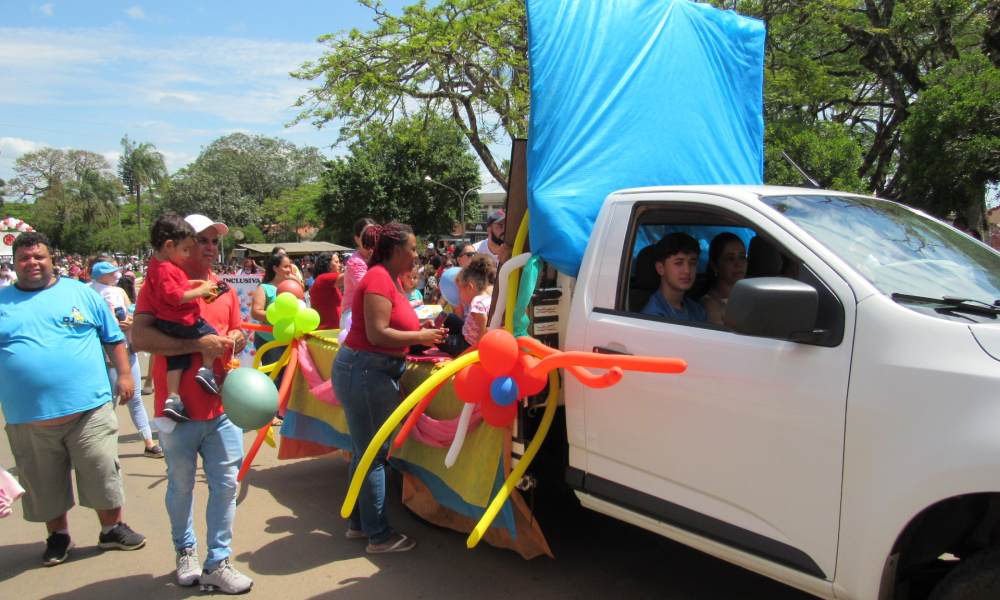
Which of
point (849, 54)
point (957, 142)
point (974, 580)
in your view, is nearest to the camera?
point (974, 580)

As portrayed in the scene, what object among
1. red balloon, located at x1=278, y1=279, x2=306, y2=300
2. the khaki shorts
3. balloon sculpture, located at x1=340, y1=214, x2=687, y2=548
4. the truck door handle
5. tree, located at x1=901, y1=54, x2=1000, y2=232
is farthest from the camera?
tree, located at x1=901, y1=54, x2=1000, y2=232

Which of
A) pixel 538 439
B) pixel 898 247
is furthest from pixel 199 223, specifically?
pixel 898 247

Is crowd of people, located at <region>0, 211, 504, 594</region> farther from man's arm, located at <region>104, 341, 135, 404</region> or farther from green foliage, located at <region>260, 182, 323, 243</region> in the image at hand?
green foliage, located at <region>260, 182, 323, 243</region>

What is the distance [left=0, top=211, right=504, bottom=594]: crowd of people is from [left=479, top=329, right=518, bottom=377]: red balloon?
92cm

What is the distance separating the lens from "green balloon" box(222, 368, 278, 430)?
315 cm

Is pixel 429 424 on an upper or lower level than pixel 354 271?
lower

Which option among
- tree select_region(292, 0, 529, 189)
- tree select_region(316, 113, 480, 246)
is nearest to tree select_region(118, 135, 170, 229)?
tree select_region(316, 113, 480, 246)

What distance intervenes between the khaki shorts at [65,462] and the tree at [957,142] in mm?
10273

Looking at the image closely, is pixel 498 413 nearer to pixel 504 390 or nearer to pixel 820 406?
pixel 504 390

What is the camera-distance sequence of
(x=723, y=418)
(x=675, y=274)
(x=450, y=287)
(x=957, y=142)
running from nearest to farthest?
(x=723, y=418), (x=675, y=274), (x=450, y=287), (x=957, y=142)

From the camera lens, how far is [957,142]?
8.95m

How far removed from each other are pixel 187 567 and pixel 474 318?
2.10 metres

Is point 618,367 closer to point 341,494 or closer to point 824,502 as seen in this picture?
point 824,502

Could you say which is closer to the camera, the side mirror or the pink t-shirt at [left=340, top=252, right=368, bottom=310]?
the side mirror
